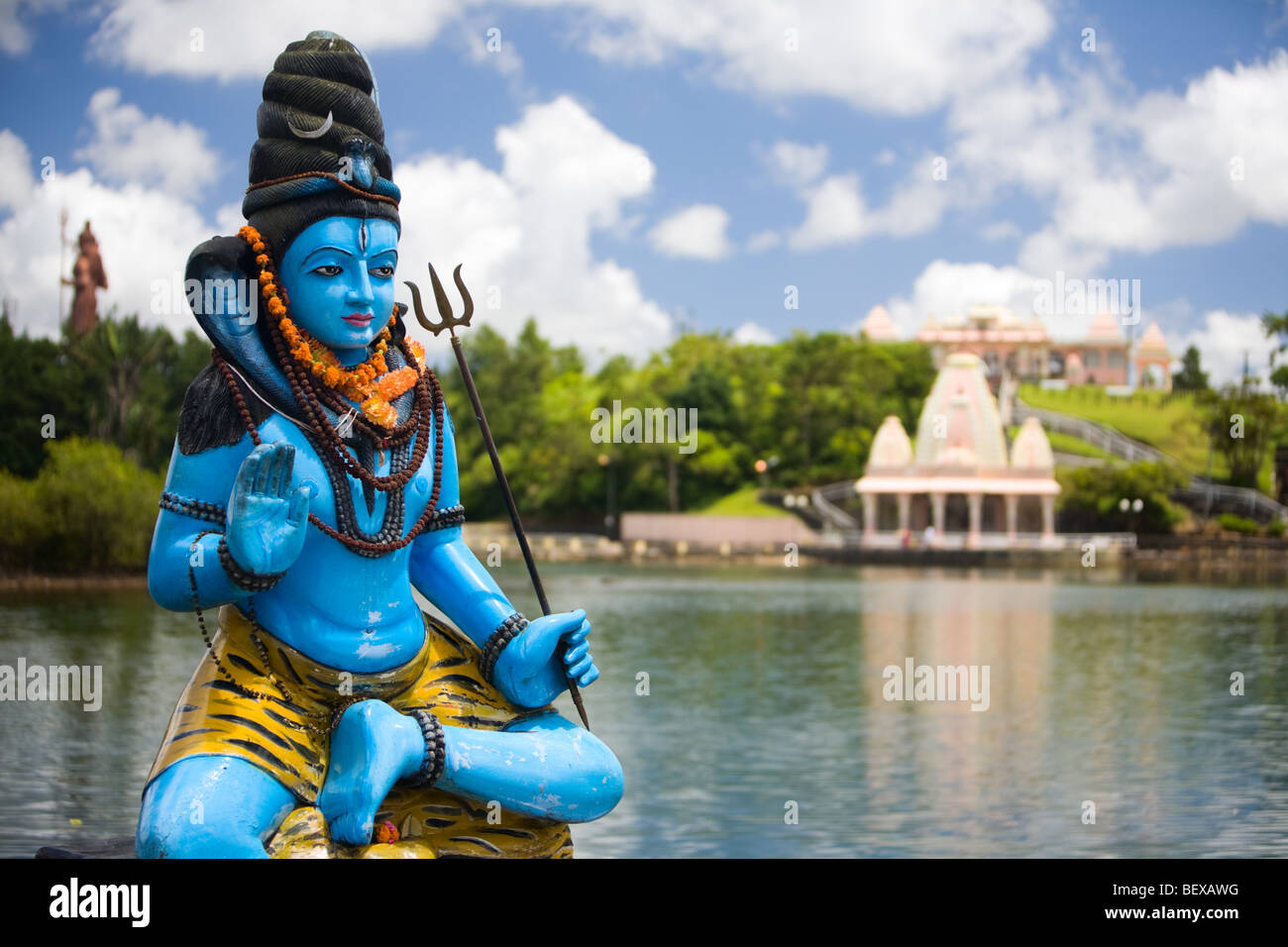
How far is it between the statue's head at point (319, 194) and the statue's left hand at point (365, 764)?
1.04 meters

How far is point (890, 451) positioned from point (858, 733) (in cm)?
3991

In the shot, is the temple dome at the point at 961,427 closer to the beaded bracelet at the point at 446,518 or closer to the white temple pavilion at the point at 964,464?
the white temple pavilion at the point at 964,464

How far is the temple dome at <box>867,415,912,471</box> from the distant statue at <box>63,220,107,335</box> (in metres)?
27.4

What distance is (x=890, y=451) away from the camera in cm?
5222

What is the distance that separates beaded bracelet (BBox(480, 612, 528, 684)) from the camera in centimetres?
429

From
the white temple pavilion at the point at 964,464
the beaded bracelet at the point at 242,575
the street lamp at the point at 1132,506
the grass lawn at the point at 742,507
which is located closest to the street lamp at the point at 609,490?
the grass lawn at the point at 742,507

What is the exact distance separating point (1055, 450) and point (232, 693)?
60324 mm

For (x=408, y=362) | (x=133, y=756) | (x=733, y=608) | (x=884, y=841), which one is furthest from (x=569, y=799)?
(x=733, y=608)

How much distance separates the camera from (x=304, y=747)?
3896mm

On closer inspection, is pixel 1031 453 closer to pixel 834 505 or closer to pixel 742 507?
pixel 834 505

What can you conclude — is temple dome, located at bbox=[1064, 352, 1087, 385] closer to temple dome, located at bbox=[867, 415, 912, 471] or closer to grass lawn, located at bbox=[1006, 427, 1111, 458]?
grass lawn, located at bbox=[1006, 427, 1111, 458]

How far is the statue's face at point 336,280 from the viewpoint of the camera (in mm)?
4082

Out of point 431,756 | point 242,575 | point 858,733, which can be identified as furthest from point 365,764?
point 858,733
